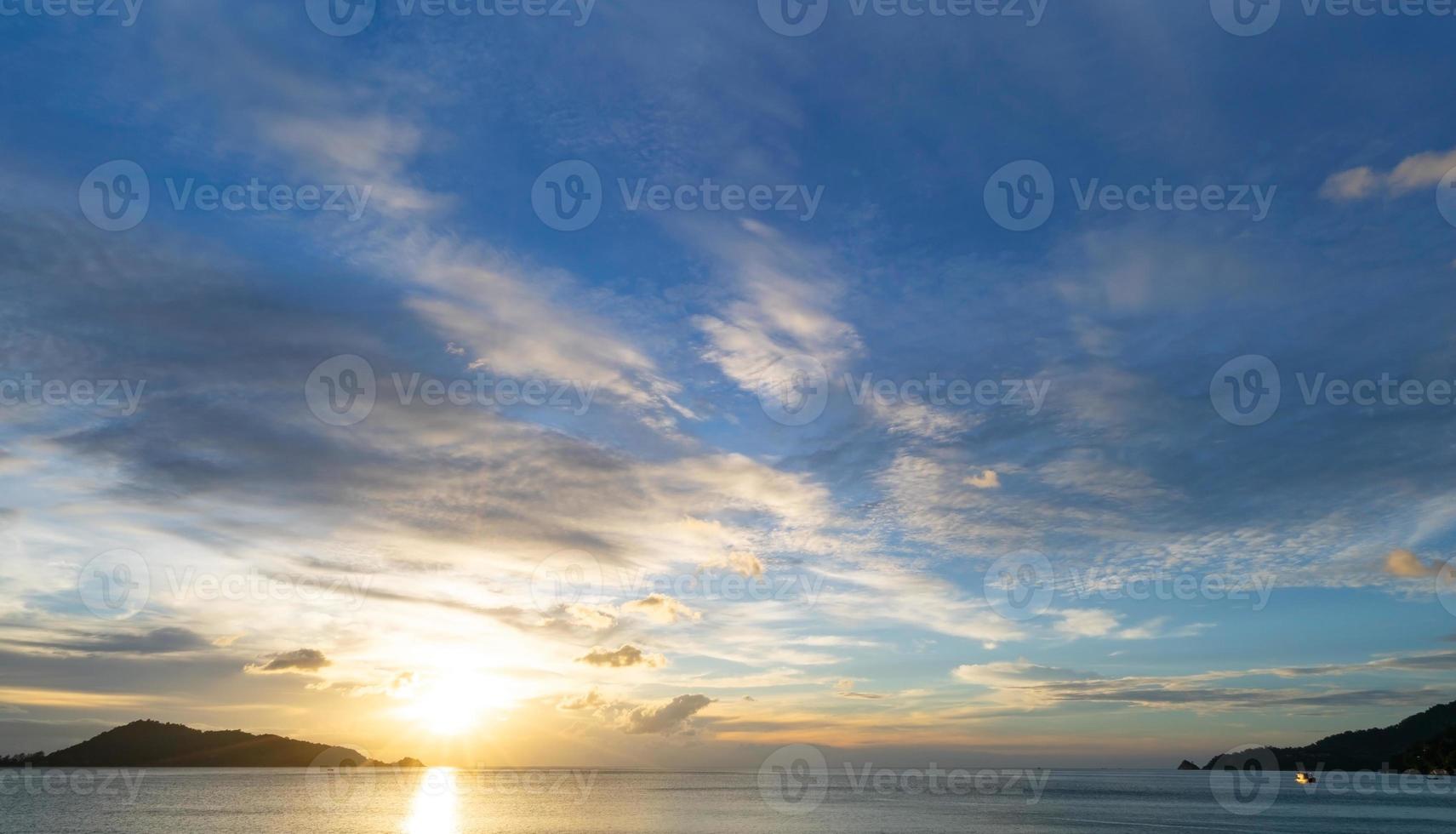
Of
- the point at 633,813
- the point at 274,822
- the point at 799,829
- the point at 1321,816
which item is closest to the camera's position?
the point at 799,829

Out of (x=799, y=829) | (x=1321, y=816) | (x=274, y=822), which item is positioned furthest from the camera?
(x=1321, y=816)

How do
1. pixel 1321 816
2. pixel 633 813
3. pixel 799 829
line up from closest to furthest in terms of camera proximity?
pixel 799 829 → pixel 1321 816 → pixel 633 813

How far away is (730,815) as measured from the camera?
160625mm

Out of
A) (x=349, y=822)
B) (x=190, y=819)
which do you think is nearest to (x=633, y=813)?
(x=349, y=822)

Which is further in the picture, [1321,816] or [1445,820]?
[1321,816]

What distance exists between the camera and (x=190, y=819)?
143500 mm

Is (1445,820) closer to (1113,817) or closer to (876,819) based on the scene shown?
(1113,817)

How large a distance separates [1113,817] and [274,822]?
501 feet

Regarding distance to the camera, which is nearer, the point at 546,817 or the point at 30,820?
the point at 30,820

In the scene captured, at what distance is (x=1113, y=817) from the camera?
159 metres

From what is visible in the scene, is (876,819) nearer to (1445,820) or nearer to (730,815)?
(730,815)

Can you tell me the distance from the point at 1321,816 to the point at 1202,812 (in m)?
25.6

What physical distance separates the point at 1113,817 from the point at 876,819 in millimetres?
49399

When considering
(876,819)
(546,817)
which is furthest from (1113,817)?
(546,817)
